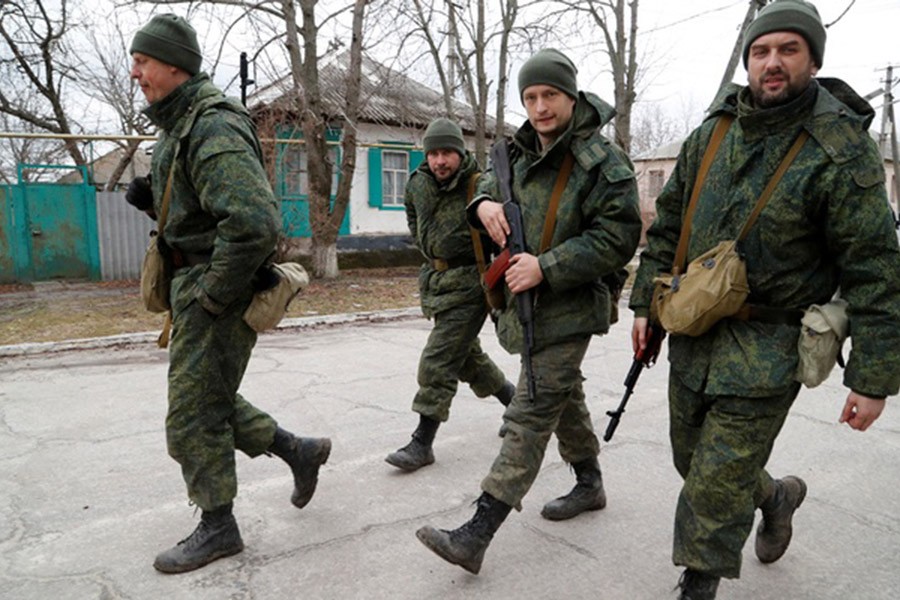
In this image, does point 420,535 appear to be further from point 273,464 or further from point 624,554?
point 273,464

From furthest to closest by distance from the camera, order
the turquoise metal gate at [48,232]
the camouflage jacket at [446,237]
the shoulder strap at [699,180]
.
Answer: the turquoise metal gate at [48,232]
the camouflage jacket at [446,237]
the shoulder strap at [699,180]

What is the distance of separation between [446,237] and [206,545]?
1997 mm

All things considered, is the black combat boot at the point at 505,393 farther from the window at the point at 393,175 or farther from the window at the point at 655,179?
the window at the point at 655,179

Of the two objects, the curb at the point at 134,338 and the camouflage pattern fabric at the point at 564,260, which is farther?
the curb at the point at 134,338

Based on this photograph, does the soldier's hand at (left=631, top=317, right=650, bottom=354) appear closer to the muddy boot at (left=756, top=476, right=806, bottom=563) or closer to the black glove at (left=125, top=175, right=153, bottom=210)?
the muddy boot at (left=756, top=476, right=806, bottom=563)

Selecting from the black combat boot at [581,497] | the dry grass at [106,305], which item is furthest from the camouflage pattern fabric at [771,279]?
the dry grass at [106,305]

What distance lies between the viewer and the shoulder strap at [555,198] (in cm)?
275

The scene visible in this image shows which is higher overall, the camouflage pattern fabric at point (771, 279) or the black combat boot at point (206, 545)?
the camouflage pattern fabric at point (771, 279)

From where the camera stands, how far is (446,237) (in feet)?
12.7

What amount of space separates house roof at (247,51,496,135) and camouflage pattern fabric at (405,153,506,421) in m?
8.52

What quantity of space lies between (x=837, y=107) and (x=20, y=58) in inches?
668

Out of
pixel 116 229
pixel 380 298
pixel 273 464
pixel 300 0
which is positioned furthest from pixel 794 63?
pixel 116 229

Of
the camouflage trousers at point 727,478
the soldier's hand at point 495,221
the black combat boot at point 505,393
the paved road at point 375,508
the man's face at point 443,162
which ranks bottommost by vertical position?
the paved road at point 375,508

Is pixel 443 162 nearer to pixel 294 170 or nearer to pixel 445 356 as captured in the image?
pixel 445 356
